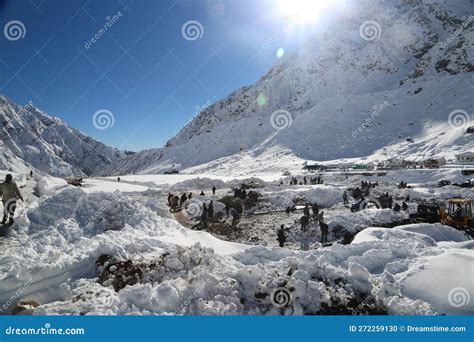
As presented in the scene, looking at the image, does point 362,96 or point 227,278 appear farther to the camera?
point 362,96

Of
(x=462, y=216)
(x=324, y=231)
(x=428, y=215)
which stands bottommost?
(x=324, y=231)

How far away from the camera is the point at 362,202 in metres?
24.2

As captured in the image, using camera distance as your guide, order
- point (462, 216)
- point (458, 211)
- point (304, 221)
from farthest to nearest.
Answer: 1. point (304, 221)
2. point (458, 211)
3. point (462, 216)

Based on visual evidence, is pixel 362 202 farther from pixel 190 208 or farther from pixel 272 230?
pixel 190 208

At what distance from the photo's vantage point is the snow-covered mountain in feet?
290

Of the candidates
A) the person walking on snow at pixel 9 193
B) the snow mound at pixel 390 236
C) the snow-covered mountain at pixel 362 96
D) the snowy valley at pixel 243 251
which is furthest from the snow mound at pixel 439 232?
the snow-covered mountain at pixel 362 96

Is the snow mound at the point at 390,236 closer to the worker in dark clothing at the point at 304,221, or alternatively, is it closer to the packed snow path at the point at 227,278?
the packed snow path at the point at 227,278

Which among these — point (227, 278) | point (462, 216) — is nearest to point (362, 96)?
point (462, 216)

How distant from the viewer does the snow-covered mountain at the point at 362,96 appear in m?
88.2

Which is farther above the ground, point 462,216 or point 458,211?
point 458,211

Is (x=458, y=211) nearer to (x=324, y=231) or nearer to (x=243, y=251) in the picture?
(x=324, y=231)

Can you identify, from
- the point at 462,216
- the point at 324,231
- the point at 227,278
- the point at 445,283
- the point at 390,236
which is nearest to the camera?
the point at 445,283

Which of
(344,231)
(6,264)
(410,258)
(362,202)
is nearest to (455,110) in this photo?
(362,202)

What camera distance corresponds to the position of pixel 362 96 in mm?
113625
